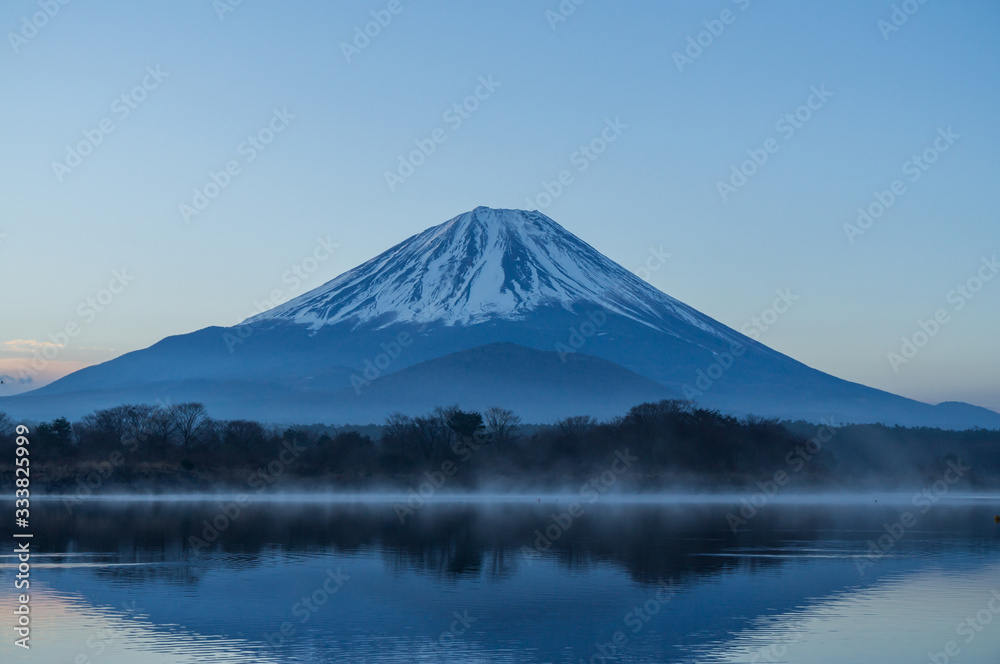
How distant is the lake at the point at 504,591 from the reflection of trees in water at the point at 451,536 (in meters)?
0.19

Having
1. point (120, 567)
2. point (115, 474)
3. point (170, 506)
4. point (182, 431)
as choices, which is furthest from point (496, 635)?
point (182, 431)

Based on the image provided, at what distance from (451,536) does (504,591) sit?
1702cm

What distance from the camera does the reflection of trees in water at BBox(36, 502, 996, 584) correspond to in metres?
40.3

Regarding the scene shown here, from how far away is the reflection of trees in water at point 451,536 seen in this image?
40.3 meters

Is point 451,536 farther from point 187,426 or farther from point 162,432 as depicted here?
point 187,426

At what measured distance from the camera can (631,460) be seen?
92.6 metres

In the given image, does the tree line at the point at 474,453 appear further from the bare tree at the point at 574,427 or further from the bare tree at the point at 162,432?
the bare tree at the point at 574,427

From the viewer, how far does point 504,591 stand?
33875 mm

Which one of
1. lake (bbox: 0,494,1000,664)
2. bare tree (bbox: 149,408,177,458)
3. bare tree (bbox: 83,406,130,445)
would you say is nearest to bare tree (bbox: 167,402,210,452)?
bare tree (bbox: 149,408,177,458)

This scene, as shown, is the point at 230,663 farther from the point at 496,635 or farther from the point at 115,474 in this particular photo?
the point at 115,474

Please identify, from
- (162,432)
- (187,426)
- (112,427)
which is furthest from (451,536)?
(112,427)

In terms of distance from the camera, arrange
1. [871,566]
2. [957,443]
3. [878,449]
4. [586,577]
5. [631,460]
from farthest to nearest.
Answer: [957,443] → [878,449] → [631,460] → [871,566] → [586,577]

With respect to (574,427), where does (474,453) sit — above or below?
below

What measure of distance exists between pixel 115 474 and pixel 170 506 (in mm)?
13564
